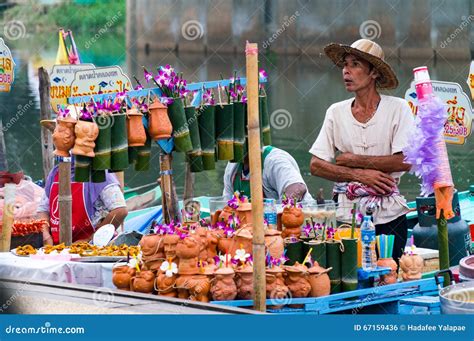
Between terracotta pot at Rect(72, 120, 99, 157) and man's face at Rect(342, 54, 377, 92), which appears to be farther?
man's face at Rect(342, 54, 377, 92)

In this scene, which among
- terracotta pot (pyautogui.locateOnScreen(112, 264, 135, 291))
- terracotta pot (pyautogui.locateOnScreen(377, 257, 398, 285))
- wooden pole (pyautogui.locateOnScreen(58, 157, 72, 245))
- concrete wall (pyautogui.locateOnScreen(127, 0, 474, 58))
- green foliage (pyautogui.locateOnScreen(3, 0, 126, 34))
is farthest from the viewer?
green foliage (pyautogui.locateOnScreen(3, 0, 126, 34))

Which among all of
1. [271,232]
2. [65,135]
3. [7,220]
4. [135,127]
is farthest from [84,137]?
[7,220]

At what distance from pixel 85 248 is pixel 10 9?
42.9m

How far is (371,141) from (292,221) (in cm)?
89

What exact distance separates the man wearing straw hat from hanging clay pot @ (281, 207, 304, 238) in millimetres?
668

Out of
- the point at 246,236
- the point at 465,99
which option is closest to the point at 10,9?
the point at 465,99

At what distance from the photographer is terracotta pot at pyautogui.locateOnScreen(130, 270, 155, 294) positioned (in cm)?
478

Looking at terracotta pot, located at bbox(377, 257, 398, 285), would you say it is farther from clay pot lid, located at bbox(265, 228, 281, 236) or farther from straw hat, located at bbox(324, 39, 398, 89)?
straw hat, located at bbox(324, 39, 398, 89)

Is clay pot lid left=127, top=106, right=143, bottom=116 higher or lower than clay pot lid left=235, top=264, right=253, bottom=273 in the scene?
higher

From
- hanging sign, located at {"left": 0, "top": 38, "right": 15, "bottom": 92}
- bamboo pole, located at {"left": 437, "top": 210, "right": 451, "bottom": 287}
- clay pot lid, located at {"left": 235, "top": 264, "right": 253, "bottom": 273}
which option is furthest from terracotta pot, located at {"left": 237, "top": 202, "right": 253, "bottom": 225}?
hanging sign, located at {"left": 0, "top": 38, "right": 15, "bottom": 92}

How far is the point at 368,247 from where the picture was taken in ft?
16.1

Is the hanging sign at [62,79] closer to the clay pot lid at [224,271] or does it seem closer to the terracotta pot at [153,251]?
the terracotta pot at [153,251]

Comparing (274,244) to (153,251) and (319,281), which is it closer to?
(319,281)

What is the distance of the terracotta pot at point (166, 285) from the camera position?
15.4 feet
